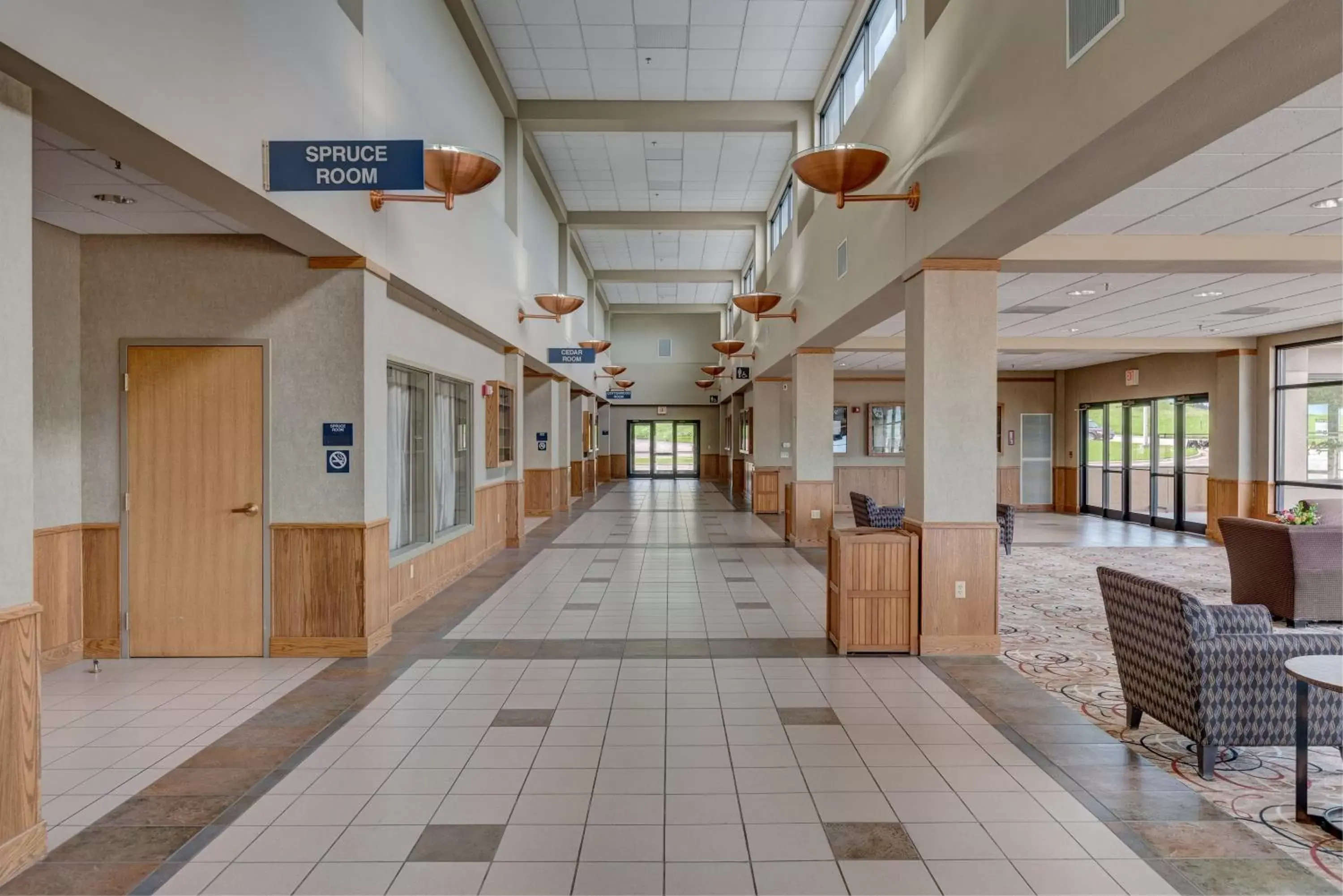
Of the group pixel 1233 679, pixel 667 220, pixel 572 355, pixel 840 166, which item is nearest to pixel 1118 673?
pixel 1233 679

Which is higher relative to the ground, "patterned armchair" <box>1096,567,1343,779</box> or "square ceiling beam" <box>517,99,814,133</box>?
"square ceiling beam" <box>517,99,814,133</box>

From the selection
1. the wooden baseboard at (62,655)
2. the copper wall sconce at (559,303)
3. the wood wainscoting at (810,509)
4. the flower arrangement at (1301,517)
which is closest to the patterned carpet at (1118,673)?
the flower arrangement at (1301,517)

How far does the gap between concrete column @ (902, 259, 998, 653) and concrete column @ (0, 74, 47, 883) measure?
4896mm

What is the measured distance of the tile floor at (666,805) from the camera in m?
2.75

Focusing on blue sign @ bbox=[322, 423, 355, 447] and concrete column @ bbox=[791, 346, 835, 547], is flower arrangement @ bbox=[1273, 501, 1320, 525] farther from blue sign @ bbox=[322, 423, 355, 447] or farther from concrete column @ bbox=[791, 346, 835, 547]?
blue sign @ bbox=[322, 423, 355, 447]

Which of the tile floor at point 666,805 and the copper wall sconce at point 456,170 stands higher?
the copper wall sconce at point 456,170

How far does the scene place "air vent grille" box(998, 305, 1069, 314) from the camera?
8.63 metres

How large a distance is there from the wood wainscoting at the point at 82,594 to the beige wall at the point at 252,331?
0.17 metres

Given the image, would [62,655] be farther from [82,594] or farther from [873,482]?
[873,482]

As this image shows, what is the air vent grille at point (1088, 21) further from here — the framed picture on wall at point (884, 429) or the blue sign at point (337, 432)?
the framed picture on wall at point (884, 429)

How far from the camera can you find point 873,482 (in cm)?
1708

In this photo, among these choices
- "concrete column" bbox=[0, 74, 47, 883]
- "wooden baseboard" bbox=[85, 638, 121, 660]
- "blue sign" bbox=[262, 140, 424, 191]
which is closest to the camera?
"concrete column" bbox=[0, 74, 47, 883]

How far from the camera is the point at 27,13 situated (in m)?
2.50

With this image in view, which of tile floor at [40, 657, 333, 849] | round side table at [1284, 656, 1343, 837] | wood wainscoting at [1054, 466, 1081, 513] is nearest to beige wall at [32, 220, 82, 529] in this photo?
tile floor at [40, 657, 333, 849]
